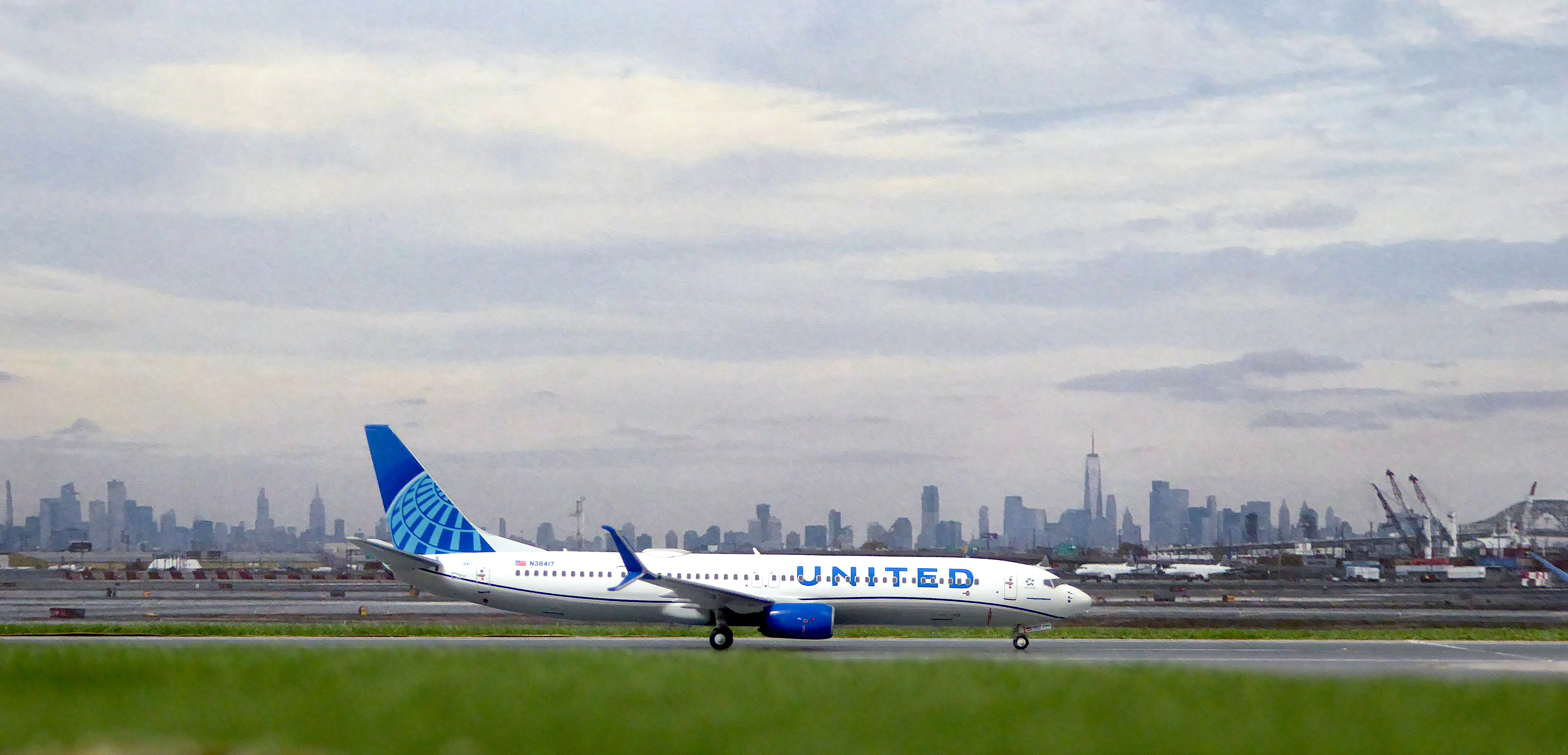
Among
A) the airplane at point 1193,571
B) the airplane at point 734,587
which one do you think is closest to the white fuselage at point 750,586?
the airplane at point 734,587

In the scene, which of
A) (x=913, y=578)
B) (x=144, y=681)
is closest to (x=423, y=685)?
(x=144, y=681)

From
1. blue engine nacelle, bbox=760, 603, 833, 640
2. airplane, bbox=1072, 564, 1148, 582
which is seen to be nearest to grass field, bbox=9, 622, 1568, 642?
blue engine nacelle, bbox=760, 603, 833, 640

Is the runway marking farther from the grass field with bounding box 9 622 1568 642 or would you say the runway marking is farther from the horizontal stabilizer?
the horizontal stabilizer

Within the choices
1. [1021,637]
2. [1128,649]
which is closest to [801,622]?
[1021,637]

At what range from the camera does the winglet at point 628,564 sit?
1447 inches

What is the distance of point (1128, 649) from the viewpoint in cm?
3950

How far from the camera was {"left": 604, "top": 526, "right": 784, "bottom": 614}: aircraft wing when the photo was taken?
Result: 127 ft

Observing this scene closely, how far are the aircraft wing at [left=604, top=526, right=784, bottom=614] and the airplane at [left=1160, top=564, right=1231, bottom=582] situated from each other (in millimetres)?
103386

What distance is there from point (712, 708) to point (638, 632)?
33.3 m

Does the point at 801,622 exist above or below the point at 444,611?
above

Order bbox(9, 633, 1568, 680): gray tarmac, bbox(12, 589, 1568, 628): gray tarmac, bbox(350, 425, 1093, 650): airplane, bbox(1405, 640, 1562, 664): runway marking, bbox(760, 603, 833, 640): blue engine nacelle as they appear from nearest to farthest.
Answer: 1. bbox(9, 633, 1568, 680): gray tarmac
2. bbox(1405, 640, 1562, 664): runway marking
3. bbox(760, 603, 833, 640): blue engine nacelle
4. bbox(350, 425, 1093, 650): airplane
5. bbox(12, 589, 1568, 628): gray tarmac

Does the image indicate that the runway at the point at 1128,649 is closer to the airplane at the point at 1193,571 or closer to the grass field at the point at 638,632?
the grass field at the point at 638,632

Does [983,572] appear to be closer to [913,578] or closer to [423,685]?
[913,578]

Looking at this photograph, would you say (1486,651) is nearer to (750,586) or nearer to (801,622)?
(801,622)
